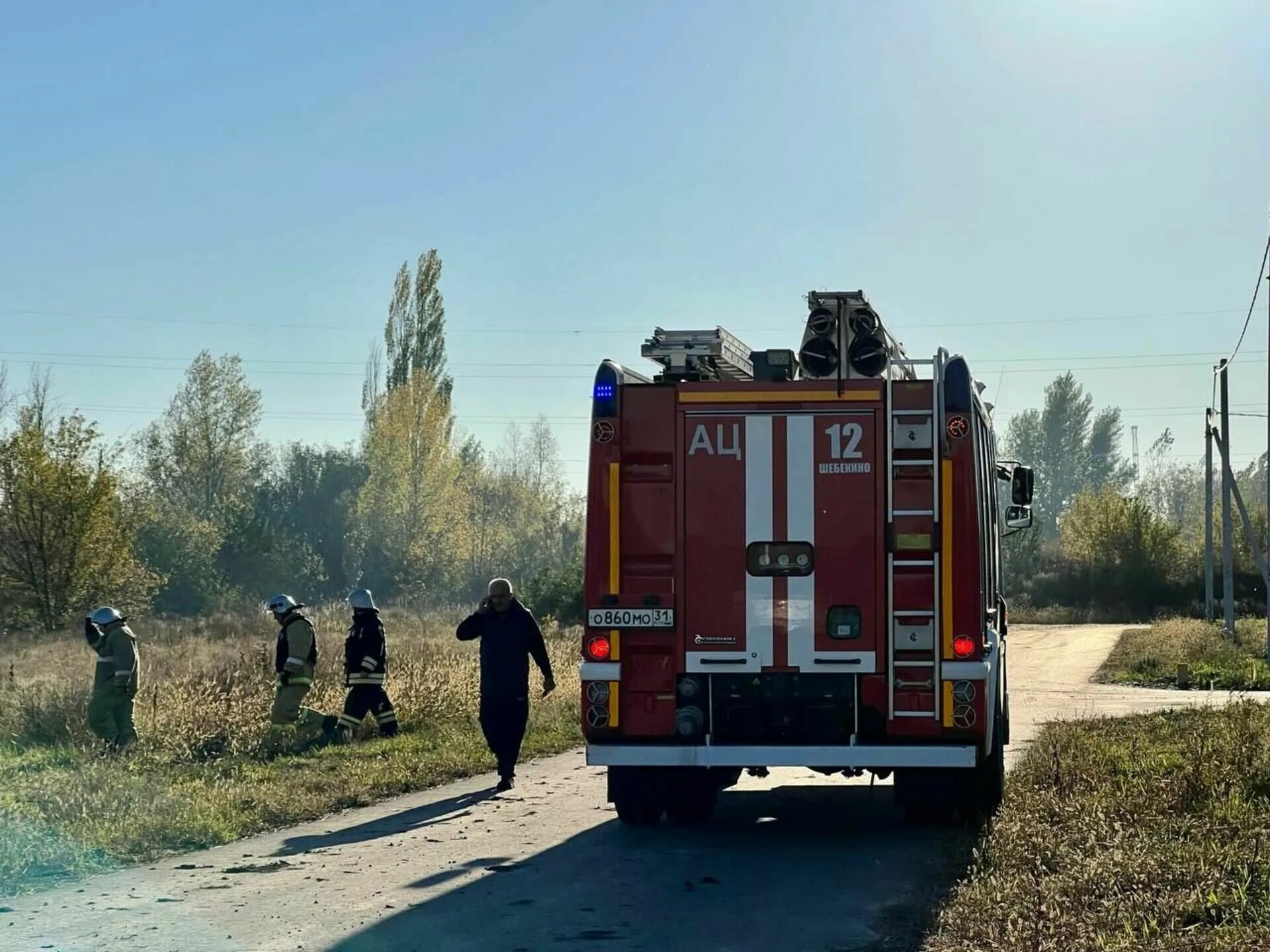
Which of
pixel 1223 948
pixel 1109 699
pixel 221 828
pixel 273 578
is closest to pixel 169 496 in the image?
pixel 273 578

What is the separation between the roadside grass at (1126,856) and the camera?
6.62 metres

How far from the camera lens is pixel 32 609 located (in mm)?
38719

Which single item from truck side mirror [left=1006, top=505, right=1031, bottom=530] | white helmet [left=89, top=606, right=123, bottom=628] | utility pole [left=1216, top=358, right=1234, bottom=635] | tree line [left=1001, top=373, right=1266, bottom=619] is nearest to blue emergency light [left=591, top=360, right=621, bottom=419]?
truck side mirror [left=1006, top=505, right=1031, bottom=530]

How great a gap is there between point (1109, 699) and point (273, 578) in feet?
156

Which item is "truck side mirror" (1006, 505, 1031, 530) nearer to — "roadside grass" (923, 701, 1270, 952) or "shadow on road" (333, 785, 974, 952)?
"roadside grass" (923, 701, 1270, 952)

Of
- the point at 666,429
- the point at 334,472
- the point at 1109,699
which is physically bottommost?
the point at 1109,699

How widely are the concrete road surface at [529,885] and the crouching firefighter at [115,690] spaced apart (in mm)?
3585

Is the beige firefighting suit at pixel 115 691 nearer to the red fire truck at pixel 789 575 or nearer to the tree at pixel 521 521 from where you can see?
the red fire truck at pixel 789 575

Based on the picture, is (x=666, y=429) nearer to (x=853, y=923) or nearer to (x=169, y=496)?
(x=853, y=923)

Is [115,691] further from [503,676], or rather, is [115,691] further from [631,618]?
[631,618]

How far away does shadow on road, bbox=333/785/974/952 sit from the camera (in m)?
6.98

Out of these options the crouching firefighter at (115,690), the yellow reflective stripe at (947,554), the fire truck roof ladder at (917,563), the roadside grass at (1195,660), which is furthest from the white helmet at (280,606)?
the roadside grass at (1195,660)

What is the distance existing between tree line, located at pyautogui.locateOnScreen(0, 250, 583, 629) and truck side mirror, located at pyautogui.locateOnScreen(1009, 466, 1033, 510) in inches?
1053

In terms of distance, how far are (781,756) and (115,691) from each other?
7676mm
